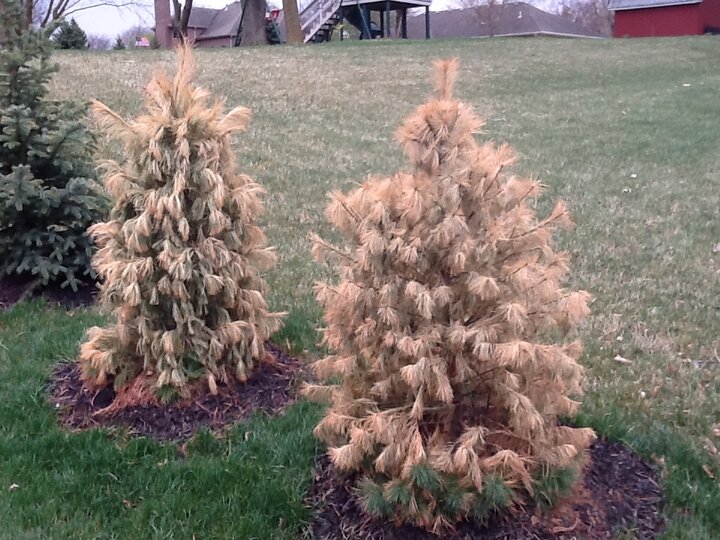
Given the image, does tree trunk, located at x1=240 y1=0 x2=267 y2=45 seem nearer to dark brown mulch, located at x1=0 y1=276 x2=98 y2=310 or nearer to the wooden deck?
the wooden deck

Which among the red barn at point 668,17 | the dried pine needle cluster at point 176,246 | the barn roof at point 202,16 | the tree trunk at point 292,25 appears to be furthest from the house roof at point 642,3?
the dried pine needle cluster at point 176,246

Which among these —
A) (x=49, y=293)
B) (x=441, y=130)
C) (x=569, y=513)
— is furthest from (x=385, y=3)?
(x=569, y=513)

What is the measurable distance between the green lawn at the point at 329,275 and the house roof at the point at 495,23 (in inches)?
1580

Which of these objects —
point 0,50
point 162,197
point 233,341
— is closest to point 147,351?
point 233,341

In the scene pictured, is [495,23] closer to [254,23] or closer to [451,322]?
[254,23]

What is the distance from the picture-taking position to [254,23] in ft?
92.2

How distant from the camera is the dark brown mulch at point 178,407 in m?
3.71

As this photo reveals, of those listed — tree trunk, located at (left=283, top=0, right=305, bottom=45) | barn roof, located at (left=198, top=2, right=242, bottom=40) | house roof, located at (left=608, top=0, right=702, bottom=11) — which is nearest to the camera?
tree trunk, located at (left=283, top=0, right=305, bottom=45)

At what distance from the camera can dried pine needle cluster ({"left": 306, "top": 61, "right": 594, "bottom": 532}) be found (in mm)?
2676

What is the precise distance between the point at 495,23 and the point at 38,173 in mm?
55398

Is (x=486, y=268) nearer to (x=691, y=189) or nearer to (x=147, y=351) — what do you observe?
(x=147, y=351)

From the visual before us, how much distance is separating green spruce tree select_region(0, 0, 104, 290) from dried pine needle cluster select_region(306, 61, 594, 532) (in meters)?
3.16

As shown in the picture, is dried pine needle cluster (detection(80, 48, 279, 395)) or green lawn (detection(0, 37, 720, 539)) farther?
dried pine needle cluster (detection(80, 48, 279, 395))

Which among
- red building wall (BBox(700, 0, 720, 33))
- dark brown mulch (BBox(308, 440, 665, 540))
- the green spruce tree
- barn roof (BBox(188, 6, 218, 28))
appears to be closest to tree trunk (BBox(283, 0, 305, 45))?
red building wall (BBox(700, 0, 720, 33))
